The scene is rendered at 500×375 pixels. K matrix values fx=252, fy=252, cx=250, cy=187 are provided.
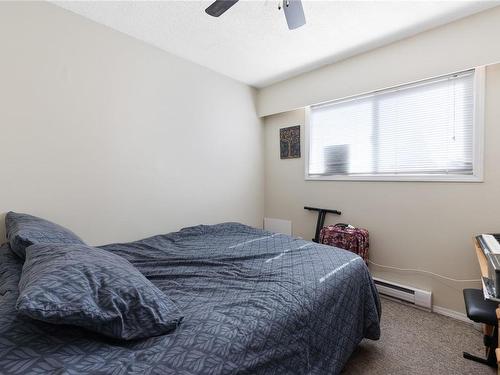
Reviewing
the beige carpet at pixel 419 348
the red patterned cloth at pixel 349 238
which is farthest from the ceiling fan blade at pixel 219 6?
the beige carpet at pixel 419 348

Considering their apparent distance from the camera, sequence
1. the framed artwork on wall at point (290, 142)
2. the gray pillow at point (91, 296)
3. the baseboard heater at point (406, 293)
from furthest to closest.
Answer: the framed artwork on wall at point (290, 142) < the baseboard heater at point (406, 293) < the gray pillow at point (91, 296)

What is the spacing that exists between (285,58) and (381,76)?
995mm

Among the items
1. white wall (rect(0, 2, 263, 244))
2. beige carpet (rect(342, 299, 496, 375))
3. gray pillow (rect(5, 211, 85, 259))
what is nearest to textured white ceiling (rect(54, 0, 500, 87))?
white wall (rect(0, 2, 263, 244))

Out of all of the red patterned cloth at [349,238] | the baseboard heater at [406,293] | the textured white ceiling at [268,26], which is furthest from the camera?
the red patterned cloth at [349,238]

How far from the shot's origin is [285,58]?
2734 millimetres

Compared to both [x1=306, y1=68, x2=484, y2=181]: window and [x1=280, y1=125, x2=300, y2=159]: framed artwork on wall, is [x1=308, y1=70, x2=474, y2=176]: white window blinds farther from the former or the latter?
[x1=280, y1=125, x2=300, y2=159]: framed artwork on wall

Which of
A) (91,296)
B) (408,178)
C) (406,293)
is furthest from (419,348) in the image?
(91,296)

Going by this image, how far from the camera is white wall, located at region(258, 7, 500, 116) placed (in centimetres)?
199

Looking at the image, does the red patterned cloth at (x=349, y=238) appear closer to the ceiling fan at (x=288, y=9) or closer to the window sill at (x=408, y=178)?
the window sill at (x=408, y=178)

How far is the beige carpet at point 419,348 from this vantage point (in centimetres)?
161

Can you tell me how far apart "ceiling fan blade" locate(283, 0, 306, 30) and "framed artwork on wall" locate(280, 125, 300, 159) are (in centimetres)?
171

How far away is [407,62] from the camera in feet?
7.71

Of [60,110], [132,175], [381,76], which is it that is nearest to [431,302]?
[381,76]

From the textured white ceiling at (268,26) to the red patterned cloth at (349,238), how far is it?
1857 mm
